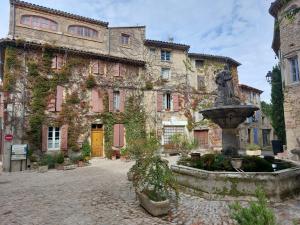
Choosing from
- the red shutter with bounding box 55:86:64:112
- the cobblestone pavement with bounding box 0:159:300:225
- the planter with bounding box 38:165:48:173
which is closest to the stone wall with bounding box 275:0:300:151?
the cobblestone pavement with bounding box 0:159:300:225

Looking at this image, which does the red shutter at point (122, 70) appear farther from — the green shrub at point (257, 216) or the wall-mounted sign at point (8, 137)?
the green shrub at point (257, 216)

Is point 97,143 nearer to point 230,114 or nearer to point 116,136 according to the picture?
point 116,136

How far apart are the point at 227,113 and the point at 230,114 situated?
9 cm

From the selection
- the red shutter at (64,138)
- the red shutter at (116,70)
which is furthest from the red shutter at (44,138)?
the red shutter at (116,70)

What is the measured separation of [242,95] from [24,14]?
2174 cm

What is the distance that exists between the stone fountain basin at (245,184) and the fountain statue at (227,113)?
5.82ft

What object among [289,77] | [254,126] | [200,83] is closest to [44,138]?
[200,83]

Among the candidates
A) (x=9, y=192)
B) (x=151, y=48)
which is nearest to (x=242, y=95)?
(x=151, y=48)

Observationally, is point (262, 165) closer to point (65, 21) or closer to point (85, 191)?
point (85, 191)

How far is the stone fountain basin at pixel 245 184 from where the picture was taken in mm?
5301

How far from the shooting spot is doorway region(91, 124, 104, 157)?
1587cm

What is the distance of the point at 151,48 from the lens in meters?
19.5

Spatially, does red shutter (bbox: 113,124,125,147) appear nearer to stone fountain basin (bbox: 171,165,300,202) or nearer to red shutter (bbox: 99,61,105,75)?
red shutter (bbox: 99,61,105,75)

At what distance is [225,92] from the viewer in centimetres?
784
